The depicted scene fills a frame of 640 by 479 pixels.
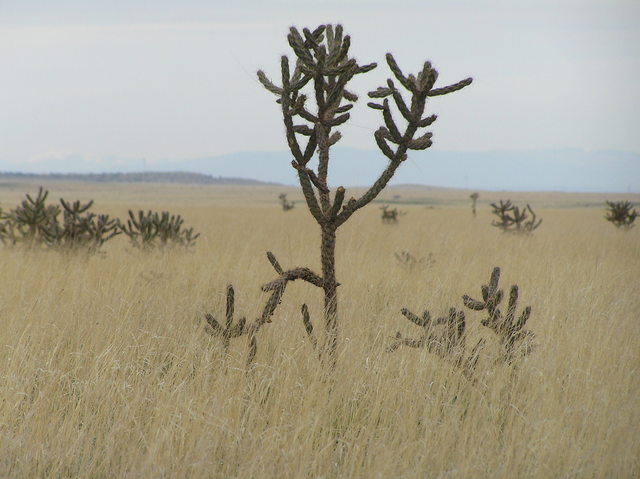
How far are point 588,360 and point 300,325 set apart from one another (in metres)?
2.44

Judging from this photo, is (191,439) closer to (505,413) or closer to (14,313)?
(505,413)

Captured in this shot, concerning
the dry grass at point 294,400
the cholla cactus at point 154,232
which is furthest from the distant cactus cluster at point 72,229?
the dry grass at point 294,400

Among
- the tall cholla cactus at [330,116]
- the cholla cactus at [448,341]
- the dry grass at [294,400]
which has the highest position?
the tall cholla cactus at [330,116]

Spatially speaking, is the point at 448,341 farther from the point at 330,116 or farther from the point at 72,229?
the point at 72,229

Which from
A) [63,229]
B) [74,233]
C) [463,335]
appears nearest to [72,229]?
[74,233]

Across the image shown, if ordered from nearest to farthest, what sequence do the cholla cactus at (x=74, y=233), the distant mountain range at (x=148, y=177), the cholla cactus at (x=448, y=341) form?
1. the cholla cactus at (x=448, y=341)
2. the cholla cactus at (x=74, y=233)
3. the distant mountain range at (x=148, y=177)

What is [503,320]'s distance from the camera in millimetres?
4938

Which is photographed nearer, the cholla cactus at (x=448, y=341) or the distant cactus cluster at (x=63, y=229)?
the cholla cactus at (x=448, y=341)

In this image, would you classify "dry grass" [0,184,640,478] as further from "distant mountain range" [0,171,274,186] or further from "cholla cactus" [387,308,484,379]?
"distant mountain range" [0,171,274,186]

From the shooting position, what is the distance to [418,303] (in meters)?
7.03

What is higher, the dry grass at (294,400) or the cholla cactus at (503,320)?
the cholla cactus at (503,320)

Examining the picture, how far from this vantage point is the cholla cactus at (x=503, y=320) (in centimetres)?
475

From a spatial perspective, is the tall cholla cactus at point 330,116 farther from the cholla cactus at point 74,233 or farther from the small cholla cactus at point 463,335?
the cholla cactus at point 74,233

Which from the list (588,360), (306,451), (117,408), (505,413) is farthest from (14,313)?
(588,360)
